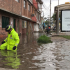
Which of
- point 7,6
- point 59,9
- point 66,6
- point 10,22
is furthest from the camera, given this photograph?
point 10,22

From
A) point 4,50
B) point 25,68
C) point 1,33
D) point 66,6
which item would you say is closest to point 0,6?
point 1,33

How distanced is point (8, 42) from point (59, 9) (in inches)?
319

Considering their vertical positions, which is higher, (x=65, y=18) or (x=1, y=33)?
(x=65, y=18)

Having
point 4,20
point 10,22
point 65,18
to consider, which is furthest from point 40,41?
point 10,22

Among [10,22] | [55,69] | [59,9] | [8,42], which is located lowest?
[55,69]

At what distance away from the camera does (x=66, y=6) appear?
12.5m

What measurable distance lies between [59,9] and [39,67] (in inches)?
399

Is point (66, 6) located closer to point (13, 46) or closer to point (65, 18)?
point (65, 18)

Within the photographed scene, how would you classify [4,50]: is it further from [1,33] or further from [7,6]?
[7,6]

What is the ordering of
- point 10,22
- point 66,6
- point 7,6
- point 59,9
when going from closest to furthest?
1. point 66,6
2. point 59,9
3. point 7,6
4. point 10,22

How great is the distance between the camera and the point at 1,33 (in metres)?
13.4

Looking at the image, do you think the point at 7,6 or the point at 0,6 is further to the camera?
the point at 7,6

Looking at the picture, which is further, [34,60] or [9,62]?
[34,60]

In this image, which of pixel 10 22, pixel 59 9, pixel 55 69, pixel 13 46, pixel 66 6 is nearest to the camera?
pixel 55 69
